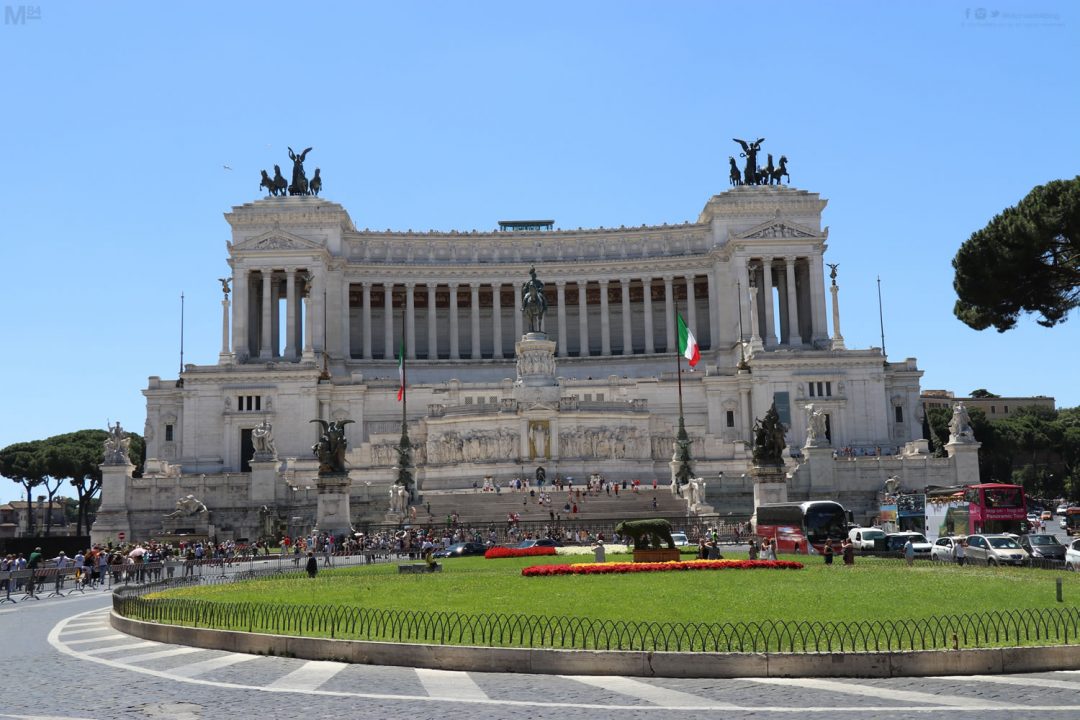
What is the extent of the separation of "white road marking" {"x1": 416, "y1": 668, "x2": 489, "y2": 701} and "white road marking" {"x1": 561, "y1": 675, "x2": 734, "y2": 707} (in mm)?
1643

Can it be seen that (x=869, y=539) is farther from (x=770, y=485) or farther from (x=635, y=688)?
(x=635, y=688)

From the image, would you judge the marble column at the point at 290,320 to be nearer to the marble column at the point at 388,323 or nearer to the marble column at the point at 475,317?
the marble column at the point at 388,323

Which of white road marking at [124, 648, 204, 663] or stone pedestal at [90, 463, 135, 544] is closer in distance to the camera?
white road marking at [124, 648, 204, 663]

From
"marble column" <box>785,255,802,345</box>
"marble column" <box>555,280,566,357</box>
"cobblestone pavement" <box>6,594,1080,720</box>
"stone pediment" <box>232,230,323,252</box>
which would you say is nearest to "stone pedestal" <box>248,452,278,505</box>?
"stone pediment" <box>232,230,323,252</box>

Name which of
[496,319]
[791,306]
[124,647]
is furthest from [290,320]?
[124,647]

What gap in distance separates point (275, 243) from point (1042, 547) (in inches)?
3170

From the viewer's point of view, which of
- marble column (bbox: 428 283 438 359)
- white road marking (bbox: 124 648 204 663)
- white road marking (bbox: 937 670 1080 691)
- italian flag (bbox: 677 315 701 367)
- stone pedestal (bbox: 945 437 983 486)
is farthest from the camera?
marble column (bbox: 428 283 438 359)

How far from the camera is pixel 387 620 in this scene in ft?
77.9

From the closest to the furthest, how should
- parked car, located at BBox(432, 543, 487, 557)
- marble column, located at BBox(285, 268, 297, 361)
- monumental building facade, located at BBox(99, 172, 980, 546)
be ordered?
1. parked car, located at BBox(432, 543, 487, 557)
2. monumental building facade, located at BBox(99, 172, 980, 546)
3. marble column, located at BBox(285, 268, 297, 361)

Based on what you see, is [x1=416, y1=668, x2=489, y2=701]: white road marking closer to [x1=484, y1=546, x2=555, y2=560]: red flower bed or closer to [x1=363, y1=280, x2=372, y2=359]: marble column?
[x1=484, y1=546, x2=555, y2=560]: red flower bed

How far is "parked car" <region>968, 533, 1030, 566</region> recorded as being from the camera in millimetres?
39406

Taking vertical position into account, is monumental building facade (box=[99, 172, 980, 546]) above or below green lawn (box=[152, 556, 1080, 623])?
above

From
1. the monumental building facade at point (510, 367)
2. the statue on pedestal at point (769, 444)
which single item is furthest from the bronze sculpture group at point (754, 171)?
the statue on pedestal at point (769, 444)

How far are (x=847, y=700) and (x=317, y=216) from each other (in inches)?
3930
